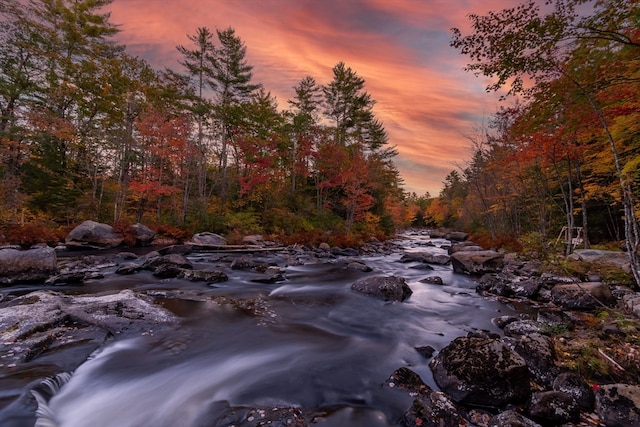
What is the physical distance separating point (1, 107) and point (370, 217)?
93.8 ft

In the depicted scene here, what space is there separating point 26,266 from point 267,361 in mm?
7660

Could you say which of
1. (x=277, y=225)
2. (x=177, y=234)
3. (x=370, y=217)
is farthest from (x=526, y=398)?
(x=370, y=217)

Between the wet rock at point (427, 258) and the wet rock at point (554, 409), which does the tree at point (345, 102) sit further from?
the wet rock at point (554, 409)

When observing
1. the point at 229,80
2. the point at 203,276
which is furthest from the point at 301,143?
the point at 203,276

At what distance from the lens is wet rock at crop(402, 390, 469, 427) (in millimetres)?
2777

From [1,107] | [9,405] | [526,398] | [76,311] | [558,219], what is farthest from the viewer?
[558,219]

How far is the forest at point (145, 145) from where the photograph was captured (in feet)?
60.5

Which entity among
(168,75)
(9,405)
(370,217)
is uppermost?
(168,75)

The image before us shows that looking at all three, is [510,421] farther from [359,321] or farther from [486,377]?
[359,321]

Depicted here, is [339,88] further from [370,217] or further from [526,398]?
[526,398]

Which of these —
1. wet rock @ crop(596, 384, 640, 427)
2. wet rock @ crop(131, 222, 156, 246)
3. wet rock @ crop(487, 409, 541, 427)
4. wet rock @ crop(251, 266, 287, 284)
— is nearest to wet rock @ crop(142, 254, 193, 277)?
wet rock @ crop(251, 266, 287, 284)

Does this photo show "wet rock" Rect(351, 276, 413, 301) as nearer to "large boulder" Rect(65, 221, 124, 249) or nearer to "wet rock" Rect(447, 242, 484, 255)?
"wet rock" Rect(447, 242, 484, 255)

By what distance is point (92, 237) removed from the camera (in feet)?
45.3

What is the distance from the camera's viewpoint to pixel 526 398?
3.14m
